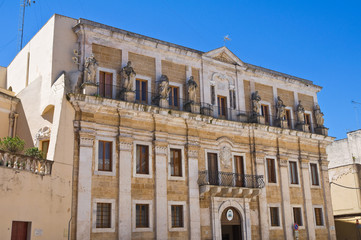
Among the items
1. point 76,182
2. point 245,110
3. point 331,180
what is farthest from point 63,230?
point 331,180

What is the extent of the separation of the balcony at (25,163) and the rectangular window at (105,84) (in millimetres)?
4676

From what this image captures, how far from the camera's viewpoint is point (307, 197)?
25.4 meters

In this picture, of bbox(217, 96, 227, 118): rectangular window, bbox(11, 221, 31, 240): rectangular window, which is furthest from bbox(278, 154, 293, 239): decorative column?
bbox(11, 221, 31, 240): rectangular window

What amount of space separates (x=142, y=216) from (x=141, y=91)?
6108 millimetres

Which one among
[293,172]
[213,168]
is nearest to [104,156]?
[213,168]

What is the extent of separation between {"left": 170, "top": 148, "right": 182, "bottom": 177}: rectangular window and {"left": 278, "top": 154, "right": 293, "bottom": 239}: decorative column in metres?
6.83

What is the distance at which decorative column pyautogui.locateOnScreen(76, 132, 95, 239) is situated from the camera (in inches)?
685

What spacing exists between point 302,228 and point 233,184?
5694 millimetres

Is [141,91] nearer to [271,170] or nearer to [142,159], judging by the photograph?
[142,159]

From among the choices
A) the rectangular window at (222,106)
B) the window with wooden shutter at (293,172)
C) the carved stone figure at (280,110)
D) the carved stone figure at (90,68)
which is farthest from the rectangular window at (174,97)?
the window with wooden shutter at (293,172)

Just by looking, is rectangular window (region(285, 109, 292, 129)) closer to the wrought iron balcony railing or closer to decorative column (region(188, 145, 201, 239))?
the wrought iron balcony railing

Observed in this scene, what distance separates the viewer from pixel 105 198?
60.5 ft

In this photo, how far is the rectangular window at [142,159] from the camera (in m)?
20.0

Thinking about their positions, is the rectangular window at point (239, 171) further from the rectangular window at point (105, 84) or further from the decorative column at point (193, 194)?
the rectangular window at point (105, 84)
